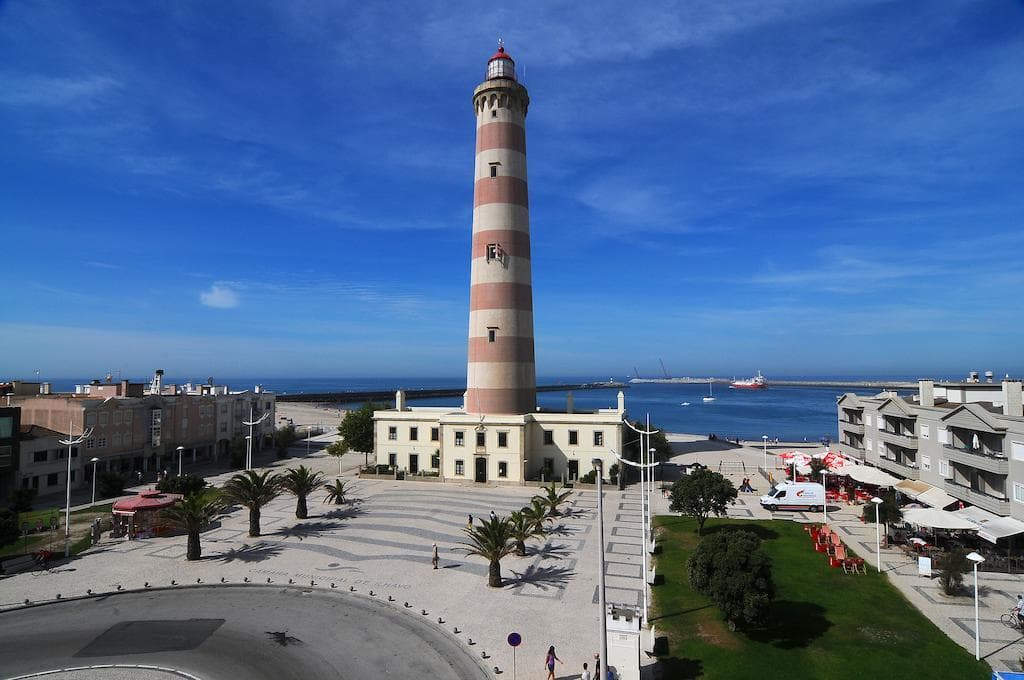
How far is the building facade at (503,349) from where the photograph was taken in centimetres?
4334

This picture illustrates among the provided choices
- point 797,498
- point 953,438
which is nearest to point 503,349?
point 797,498

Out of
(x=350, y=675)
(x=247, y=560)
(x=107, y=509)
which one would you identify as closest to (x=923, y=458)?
(x=350, y=675)

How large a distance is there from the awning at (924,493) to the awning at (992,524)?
7.57 ft

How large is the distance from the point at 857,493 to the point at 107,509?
50.8 metres

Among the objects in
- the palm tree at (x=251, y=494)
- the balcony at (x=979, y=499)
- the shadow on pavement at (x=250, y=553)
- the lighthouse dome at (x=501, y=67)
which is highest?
the lighthouse dome at (x=501, y=67)

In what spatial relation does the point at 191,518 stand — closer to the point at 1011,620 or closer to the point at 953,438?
the point at 1011,620

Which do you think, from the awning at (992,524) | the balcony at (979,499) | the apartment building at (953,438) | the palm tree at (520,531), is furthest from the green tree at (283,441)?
the balcony at (979,499)

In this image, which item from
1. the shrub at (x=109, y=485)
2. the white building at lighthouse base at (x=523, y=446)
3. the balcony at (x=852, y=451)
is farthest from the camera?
the balcony at (x=852, y=451)

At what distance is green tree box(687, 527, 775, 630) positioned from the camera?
671 inches

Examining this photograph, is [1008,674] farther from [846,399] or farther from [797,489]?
[846,399]

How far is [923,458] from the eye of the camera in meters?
37.1

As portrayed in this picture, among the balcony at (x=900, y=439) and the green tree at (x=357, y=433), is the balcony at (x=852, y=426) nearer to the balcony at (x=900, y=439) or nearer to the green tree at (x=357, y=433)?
the balcony at (x=900, y=439)

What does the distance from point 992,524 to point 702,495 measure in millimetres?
13307

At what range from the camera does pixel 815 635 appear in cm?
1802
